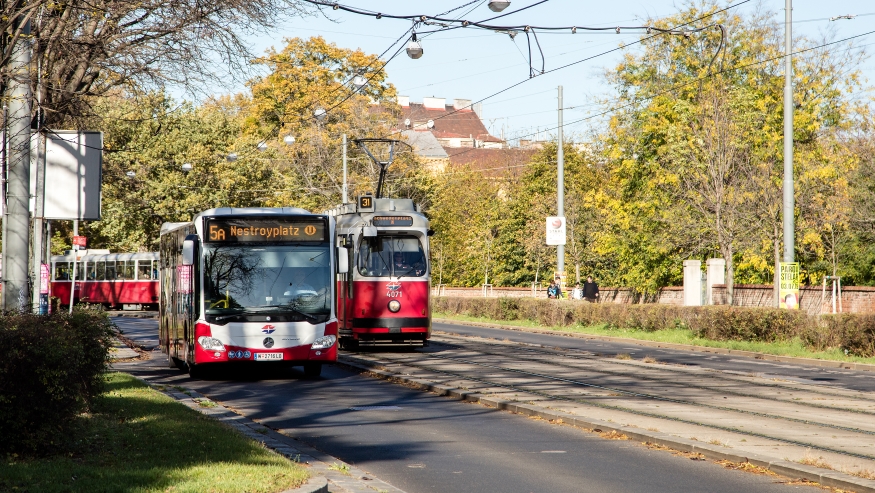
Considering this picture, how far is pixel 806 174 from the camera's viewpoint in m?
42.4

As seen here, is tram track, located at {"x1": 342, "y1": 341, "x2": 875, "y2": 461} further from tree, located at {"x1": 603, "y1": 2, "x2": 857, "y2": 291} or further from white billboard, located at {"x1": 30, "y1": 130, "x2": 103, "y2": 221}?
tree, located at {"x1": 603, "y1": 2, "x2": 857, "y2": 291}

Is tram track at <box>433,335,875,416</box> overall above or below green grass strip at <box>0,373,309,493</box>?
below

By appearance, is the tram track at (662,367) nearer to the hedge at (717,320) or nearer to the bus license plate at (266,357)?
the hedge at (717,320)

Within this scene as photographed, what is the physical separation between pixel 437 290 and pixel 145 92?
183ft

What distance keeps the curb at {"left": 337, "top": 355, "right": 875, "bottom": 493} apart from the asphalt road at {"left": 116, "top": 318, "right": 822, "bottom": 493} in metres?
0.20

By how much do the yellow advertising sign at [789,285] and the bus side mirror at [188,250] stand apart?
54.2 ft

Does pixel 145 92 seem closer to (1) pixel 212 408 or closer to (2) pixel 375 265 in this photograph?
(1) pixel 212 408

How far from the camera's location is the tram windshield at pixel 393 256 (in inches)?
1033

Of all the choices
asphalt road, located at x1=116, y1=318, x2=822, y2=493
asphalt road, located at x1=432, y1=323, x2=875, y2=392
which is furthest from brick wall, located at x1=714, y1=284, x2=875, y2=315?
asphalt road, located at x1=116, y1=318, x2=822, y2=493

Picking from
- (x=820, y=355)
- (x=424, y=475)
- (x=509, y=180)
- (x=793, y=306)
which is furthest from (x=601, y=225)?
(x=424, y=475)

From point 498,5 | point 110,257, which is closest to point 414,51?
point 498,5

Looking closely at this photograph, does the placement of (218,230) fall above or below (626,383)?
above

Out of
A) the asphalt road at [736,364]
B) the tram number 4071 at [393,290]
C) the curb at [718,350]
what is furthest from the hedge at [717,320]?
the tram number 4071 at [393,290]

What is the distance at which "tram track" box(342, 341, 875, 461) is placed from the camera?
452 inches
